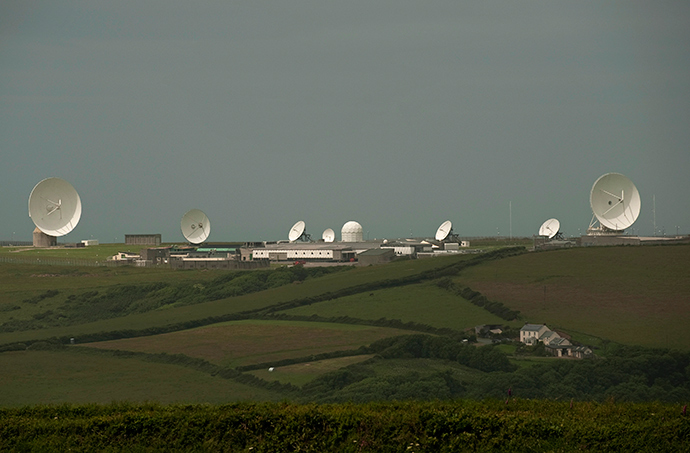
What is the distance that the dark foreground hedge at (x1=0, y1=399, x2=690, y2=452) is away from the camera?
1703 centimetres

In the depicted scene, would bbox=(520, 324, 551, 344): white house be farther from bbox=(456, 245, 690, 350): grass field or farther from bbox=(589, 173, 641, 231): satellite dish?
bbox=(589, 173, 641, 231): satellite dish

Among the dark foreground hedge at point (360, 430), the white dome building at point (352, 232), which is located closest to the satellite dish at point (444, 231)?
the white dome building at point (352, 232)

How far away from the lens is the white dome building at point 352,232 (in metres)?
142

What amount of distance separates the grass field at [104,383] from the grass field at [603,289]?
27856 millimetres

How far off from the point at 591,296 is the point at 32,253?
91.7m

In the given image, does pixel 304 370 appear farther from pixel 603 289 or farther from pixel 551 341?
pixel 603 289

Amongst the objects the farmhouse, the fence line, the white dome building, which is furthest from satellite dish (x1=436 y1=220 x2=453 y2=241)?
the farmhouse

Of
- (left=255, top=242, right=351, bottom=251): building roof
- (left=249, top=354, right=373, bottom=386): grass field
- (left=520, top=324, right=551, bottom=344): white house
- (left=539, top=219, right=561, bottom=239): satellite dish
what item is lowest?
(left=249, top=354, right=373, bottom=386): grass field

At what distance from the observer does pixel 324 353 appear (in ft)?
175

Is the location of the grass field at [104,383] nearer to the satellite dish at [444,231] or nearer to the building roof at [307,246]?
the building roof at [307,246]

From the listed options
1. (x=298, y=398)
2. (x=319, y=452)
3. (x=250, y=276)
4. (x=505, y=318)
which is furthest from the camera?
(x=250, y=276)

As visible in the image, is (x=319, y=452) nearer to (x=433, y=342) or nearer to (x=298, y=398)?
(x=298, y=398)

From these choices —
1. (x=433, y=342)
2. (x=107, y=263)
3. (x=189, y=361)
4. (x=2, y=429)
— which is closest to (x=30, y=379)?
(x=189, y=361)

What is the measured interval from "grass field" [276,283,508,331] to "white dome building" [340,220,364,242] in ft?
208
